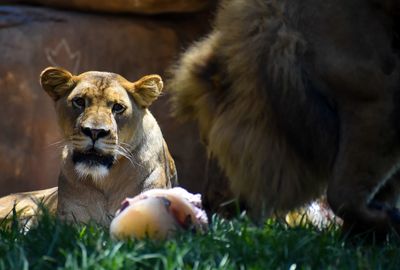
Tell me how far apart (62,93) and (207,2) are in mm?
2980

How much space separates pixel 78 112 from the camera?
6395 millimetres

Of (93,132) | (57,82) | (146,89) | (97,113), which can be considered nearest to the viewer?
(93,132)

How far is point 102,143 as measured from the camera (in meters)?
6.14

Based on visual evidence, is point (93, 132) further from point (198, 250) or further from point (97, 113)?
point (198, 250)

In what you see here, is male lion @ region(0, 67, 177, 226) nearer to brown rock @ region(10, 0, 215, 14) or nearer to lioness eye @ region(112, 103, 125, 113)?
lioness eye @ region(112, 103, 125, 113)

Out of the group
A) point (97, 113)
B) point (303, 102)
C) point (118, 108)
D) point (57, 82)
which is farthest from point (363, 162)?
point (57, 82)

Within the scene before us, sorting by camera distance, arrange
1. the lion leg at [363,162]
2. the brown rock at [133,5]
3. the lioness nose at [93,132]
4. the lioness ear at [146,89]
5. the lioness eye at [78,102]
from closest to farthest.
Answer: the lion leg at [363,162] < the lioness nose at [93,132] < the lioness eye at [78,102] < the lioness ear at [146,89] < the brown rock at [133,5]

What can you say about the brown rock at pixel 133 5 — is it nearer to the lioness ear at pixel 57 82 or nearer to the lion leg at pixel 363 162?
the lioness ear at pixel 57 82

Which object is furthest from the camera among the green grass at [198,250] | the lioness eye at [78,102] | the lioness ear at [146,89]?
the lioness ear at [146,89]

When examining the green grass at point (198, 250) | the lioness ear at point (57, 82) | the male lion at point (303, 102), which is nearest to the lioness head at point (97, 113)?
the lioness ear at point (57, 82)

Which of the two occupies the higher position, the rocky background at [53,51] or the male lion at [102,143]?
the male lion at [102,143]

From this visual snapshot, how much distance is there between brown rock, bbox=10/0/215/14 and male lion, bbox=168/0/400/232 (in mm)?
4330

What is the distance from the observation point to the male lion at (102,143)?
6156 millimetres

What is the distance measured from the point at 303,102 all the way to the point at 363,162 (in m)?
0.38
